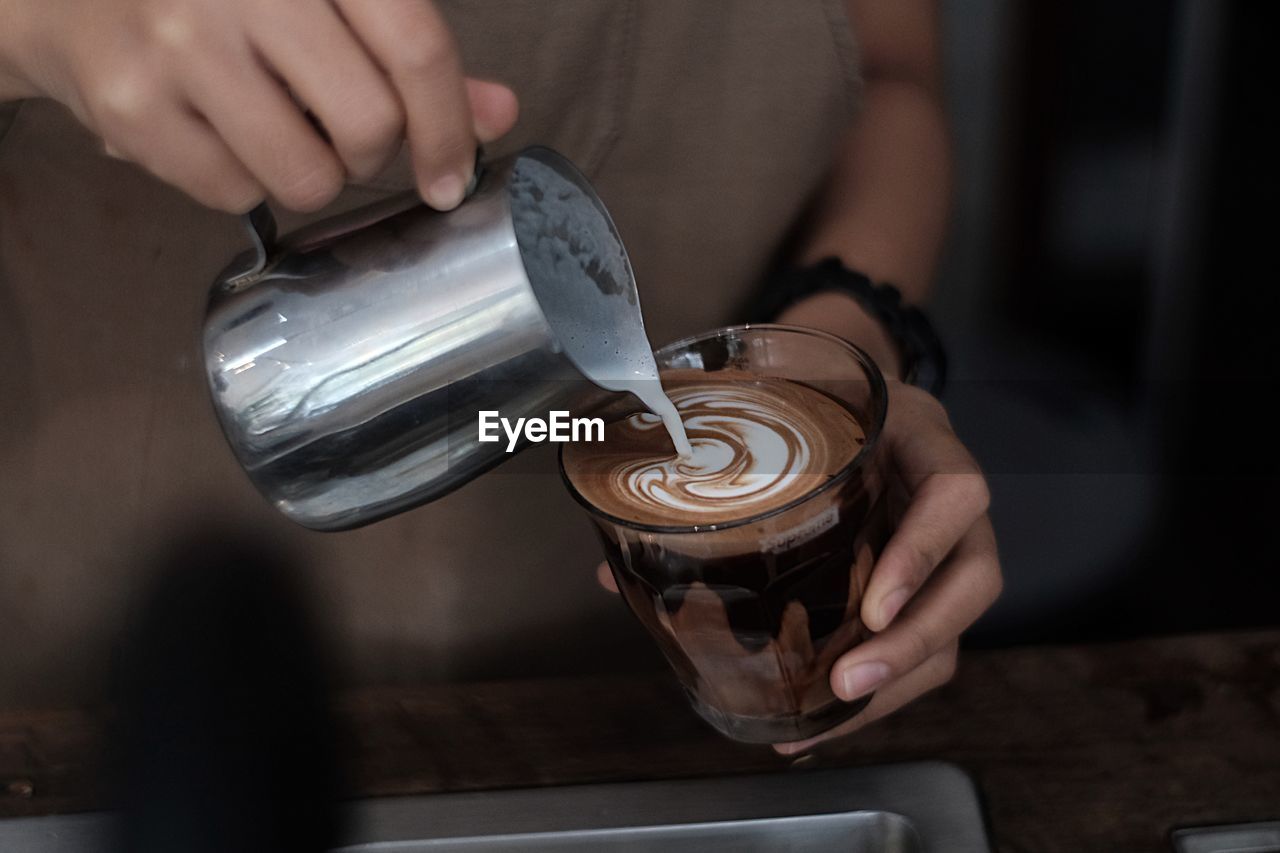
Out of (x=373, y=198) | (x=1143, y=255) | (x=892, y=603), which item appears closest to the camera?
(x=892, y=603)

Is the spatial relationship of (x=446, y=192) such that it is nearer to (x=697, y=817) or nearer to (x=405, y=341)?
(x=405, y=341)

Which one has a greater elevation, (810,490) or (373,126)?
(373,126)

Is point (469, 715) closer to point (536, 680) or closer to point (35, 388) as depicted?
point (536, 680)

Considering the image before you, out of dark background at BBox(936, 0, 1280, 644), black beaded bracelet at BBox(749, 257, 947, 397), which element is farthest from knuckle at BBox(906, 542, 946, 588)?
dark background at BBox(936, 0, 1280, 644)

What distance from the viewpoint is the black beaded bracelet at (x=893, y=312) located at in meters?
0.74

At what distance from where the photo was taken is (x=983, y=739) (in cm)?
59

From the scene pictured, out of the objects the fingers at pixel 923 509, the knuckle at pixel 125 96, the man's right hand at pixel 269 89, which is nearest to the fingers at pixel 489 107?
the man's right hand at pixel 269 89

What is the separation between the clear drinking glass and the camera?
18.4 inches

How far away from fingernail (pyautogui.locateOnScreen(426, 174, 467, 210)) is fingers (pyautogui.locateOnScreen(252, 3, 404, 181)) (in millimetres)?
33

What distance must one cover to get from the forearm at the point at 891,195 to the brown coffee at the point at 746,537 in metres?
0.23

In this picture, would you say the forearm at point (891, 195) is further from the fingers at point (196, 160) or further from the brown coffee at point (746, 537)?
the fingers at point (196, 160)

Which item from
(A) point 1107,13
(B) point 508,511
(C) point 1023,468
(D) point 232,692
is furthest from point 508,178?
(A) point 1107,13

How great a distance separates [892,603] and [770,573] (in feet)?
0.21

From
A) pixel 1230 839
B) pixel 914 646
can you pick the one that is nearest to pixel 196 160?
pixel 914 646
